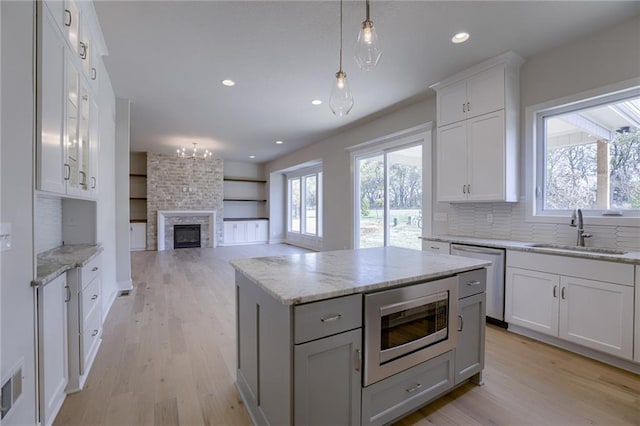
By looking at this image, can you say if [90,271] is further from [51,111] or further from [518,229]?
[518,229]

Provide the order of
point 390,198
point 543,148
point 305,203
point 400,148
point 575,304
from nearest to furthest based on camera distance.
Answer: point 575,304 < point 543,148 < point 400,148 < point 390,198 < point 305,203

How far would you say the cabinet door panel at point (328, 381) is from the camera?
1253 mm

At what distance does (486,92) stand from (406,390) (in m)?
3.07

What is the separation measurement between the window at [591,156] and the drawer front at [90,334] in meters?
4.21

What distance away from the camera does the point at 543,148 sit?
3.06 meters

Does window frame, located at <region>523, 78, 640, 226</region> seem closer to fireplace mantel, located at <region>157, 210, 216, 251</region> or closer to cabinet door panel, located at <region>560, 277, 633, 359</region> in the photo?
cabinet door panel, located at <region>560, 277, 633, 359</region>

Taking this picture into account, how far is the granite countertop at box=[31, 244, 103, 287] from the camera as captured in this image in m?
1.52

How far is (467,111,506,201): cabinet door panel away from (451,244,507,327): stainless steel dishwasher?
23.5 inches

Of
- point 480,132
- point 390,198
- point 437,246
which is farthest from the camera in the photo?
point 390,198

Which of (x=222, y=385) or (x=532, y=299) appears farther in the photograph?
(x=532, y=299)

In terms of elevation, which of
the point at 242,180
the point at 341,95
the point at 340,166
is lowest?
the point at 341,95

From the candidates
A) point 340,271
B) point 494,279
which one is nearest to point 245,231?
point 494,279

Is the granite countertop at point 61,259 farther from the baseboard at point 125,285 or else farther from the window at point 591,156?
the window at point 591,156

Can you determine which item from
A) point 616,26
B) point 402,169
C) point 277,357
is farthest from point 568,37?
point 277,357
